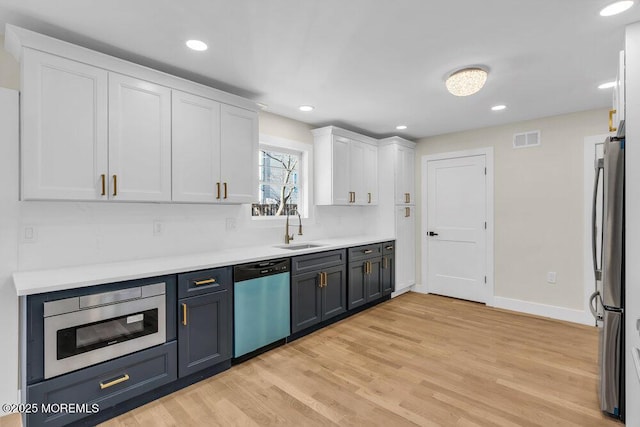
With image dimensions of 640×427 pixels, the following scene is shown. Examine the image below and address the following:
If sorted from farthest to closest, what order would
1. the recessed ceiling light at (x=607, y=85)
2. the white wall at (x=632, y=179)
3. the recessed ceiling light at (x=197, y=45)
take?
the recessed ceiling light at (x=607, y=85) → the recessed ceiling light at (x=197, y=45) → the white wall at (x=632, y=179)

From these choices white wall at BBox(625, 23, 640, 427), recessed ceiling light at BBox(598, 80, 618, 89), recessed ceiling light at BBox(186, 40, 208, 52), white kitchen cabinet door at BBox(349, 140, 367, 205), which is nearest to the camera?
white wall at BBox(625, 23, 640, 427)

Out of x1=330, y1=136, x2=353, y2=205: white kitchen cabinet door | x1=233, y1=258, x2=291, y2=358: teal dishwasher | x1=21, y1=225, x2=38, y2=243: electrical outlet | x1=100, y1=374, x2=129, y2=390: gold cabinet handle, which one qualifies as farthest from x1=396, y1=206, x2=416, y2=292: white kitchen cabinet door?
x1=21, y1=225, x2=38, y2=243: electrical outlet

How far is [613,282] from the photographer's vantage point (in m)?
1.97

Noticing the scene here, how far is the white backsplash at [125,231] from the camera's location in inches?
88.5

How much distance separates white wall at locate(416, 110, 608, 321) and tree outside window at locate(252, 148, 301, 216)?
2.60m

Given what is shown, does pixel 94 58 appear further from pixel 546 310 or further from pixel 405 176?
pixel 546 310

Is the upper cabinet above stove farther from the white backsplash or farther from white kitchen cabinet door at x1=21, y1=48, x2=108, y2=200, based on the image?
the white backsplash

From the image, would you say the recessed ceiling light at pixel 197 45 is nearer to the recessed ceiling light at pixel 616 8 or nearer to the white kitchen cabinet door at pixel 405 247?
the recessed ceiling light at pixel 616 8

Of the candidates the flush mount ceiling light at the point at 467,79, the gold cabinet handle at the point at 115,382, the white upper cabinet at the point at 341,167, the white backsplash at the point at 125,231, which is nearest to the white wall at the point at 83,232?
the white backsplash at the point at 125,231

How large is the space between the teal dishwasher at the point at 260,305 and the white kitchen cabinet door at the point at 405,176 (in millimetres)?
2435

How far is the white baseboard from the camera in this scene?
3.78 metres

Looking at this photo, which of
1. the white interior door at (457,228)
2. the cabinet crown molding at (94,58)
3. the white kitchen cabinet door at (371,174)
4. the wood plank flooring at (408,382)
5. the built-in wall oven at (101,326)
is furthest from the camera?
the white kitchen cabinet door at (371,174)

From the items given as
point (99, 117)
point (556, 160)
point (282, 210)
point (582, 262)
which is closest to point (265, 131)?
point (282, 210)

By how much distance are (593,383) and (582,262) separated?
1.80 m
